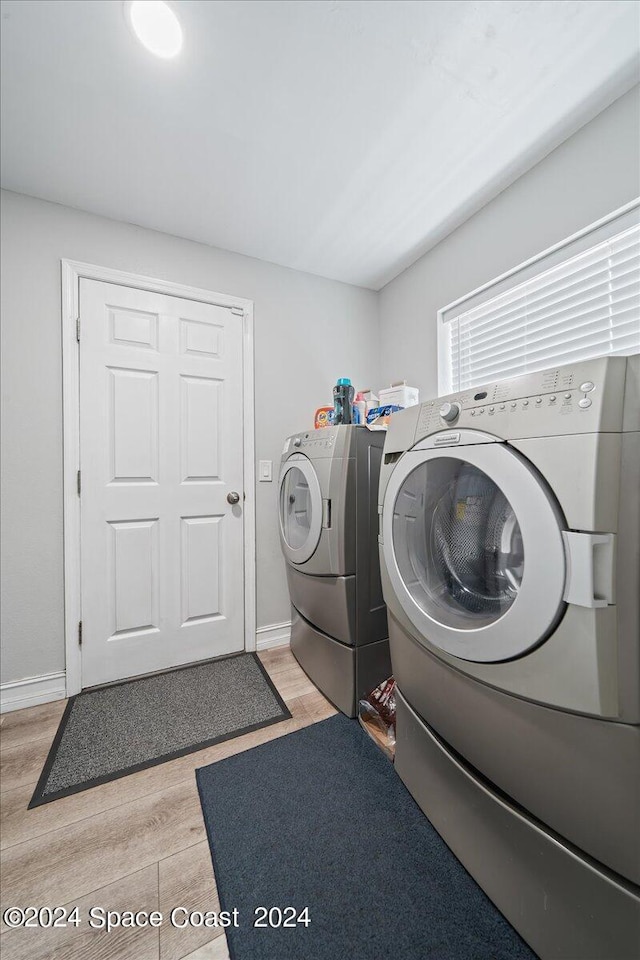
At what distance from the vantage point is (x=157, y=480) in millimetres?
1891

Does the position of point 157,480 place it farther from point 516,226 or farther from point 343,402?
point 516,226

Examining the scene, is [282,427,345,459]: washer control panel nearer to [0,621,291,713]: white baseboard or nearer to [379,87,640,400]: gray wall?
[379,87,640,400]: gray wall

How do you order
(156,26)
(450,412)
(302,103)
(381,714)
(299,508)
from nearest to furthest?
(450,412) → (156,26) → (302,103) → (381,714) → (299,508)

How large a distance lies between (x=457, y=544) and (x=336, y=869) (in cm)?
88

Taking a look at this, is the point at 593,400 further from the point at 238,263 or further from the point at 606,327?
the point at 238,263

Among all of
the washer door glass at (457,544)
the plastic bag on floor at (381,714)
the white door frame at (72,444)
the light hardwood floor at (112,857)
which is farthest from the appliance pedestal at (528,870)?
the white door frame at (72,444)

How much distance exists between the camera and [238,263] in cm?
211

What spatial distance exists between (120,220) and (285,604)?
89.0 inches

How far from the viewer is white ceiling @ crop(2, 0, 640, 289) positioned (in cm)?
105

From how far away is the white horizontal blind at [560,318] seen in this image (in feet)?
4.25

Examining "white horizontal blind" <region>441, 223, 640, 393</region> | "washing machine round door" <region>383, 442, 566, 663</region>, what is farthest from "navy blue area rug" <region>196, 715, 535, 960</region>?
"white horizontal blind" <region>441, 223, 640, 393</region>

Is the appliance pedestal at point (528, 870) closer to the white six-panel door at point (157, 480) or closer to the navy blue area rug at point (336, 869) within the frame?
the navy blue area rug at point (336, 869)

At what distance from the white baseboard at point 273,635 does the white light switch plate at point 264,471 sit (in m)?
0.87

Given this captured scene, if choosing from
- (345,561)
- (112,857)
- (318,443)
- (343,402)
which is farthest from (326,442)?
(112,857)
